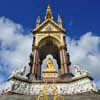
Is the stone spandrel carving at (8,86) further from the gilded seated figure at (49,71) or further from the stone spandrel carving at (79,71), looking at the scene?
the stone spandrel carving at (79,71)

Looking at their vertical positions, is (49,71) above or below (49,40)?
below

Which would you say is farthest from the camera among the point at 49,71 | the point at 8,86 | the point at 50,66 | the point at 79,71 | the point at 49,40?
the point at 49,40

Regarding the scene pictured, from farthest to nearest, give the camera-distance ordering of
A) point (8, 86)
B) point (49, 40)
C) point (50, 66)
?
point (49, 40) < point (50, 66) < point (8, 86)

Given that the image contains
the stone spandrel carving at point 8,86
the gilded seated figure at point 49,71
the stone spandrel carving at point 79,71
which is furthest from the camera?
the gilded seated figure at point 49,71

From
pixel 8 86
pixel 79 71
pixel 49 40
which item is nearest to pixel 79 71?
pixel 79 71

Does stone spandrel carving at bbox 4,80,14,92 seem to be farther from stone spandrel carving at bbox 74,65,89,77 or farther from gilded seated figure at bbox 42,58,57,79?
stone spandrel carving at bbox 74,65,89,77

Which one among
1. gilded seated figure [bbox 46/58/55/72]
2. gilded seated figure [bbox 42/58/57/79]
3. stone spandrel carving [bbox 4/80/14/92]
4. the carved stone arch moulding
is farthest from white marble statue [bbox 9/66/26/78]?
the carved stone arch moulding

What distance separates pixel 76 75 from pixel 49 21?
12.6m

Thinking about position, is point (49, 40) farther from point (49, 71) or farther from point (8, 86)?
point (8, 86)

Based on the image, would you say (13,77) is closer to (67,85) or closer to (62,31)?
(67,85)

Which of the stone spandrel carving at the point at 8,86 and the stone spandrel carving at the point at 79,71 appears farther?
the stone spandrel carving at the point at 79,71

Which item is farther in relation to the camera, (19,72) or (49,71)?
(49,71)

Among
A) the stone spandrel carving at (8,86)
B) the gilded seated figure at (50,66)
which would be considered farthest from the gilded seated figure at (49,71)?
the stone spandrel carving at (8,86)

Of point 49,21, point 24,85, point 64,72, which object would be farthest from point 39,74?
point 49,21
